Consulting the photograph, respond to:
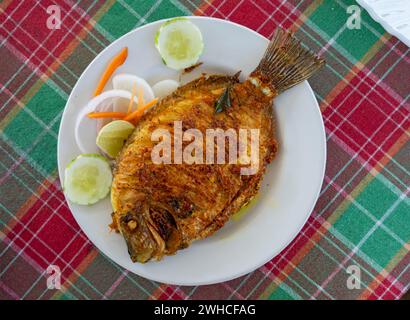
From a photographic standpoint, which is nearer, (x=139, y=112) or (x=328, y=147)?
(x=139, y=112)

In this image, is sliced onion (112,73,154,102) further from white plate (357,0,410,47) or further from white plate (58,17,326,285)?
white plate (357,0,410,47)

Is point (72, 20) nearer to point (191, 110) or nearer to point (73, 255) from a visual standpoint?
point (191, 110)

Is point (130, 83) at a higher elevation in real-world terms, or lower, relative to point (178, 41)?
lower

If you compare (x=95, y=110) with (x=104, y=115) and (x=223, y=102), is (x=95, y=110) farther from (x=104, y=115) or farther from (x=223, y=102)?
(x=223, y=102)

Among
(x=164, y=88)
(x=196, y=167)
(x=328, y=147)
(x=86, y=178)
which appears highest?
(x=328, y=147)

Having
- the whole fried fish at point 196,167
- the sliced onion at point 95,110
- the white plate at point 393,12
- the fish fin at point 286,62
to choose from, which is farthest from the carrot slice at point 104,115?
the white plate at point 393,12

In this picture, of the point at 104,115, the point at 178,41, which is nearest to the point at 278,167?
the point at 178,41
